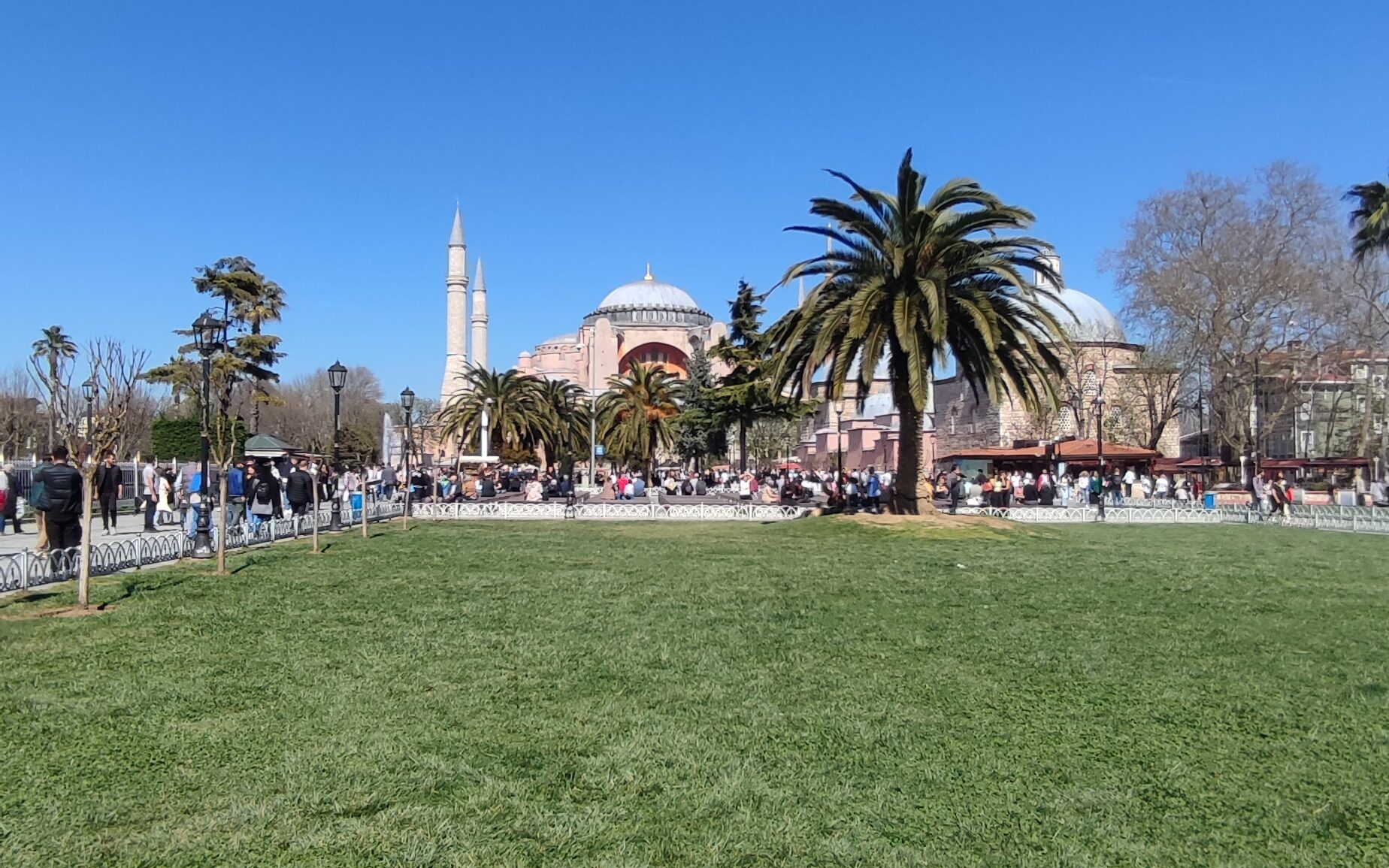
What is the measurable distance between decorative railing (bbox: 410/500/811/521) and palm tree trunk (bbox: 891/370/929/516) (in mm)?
6474

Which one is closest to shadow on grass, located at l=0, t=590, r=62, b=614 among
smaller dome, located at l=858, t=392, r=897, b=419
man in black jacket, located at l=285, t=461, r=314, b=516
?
man in black jacket, located at l=285, t=461, r=314, b=516

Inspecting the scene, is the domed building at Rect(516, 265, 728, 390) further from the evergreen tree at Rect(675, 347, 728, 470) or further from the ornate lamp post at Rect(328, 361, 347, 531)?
the ornate lamp post at Rect(328, 361, 347, 531)

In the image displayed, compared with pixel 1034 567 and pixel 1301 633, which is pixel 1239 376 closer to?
pixel 1034 567

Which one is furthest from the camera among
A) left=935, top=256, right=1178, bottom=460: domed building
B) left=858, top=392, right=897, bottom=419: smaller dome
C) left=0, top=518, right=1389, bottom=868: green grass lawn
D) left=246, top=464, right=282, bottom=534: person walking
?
left=858, top=392, right=897, bottom=419: smaller dome

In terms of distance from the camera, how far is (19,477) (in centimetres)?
2286

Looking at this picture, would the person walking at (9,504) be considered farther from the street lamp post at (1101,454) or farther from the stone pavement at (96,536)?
the street lamp post at (1101,454)

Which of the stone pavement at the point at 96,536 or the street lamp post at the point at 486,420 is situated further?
the street lamp post at the point at 486,420

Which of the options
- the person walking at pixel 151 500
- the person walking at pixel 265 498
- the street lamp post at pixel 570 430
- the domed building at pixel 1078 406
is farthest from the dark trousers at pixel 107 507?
the domed building at pixel 1078 406

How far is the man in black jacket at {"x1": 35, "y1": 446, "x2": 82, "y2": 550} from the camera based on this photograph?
10.2 metres

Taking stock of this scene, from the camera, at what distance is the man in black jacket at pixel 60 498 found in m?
10.2

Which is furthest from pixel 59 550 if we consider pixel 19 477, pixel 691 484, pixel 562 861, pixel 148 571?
pixel 691 484

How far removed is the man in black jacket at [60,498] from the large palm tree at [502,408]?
28395 millimetres

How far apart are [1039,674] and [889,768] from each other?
217 cm

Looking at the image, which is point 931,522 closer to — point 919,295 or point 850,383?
point 919,295
